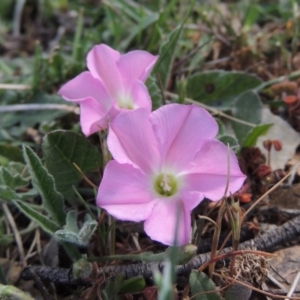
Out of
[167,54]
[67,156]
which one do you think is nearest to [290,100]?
[167,54]

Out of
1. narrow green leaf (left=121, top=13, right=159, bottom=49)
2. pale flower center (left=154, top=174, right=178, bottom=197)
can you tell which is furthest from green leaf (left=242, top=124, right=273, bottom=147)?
→ narrow green leaf (left=121, top=13, right=159, bottom=49)

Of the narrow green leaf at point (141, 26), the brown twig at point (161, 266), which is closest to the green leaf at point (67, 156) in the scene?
the brown twig at point (161, 266)

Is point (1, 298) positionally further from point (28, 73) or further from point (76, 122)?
point (28, 73)

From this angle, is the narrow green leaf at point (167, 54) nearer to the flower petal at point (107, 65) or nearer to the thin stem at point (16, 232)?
the flower petal at point (107, 65)

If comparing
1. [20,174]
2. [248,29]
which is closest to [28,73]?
[20,174]

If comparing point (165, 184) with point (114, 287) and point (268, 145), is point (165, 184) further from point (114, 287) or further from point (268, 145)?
point (268, 145)

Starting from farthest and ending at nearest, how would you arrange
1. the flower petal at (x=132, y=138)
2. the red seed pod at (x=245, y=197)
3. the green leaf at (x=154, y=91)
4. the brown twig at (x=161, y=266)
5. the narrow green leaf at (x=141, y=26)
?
the narrow green leaf at (x=141, y=26) < the green leaf at (x=154, y=91) < the red seed pod at (x=245, y=197) < the brown twig at (x=161, y=266) < the flower petal at (x=132, y=138)
